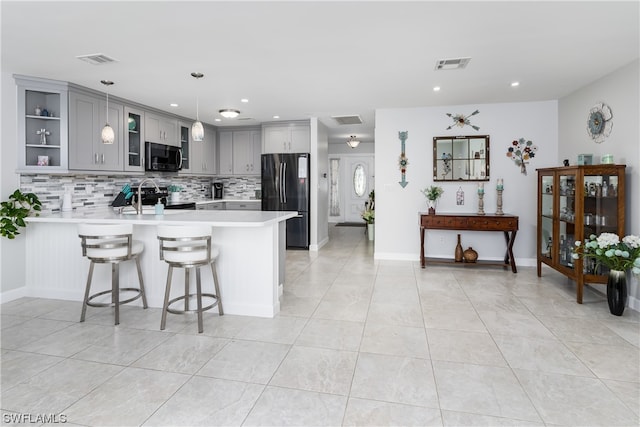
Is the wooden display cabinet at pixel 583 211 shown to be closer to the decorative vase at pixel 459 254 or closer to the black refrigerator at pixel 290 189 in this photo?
the decorative vase at pixel 459 254

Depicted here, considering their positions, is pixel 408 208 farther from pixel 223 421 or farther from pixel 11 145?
pixel 11 145

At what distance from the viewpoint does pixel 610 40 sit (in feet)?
9.80

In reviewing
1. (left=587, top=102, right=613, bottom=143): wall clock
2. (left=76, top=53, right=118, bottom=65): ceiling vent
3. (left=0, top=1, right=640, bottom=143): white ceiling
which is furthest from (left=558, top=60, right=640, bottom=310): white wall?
(left=76, top=53, right=118, bottom=65): ceiling vent

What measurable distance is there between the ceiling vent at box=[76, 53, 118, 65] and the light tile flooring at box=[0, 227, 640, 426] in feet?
7.84

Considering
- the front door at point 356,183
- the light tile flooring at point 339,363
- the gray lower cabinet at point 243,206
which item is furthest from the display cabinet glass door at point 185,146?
the front door at point 356,183

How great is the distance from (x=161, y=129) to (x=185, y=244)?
3547 mm

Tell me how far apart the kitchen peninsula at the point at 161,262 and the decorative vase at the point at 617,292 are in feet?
10.2

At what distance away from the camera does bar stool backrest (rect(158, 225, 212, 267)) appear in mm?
2885

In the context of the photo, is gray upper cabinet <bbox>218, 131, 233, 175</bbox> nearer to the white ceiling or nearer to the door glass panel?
the white ceiling

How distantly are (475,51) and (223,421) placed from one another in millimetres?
3430

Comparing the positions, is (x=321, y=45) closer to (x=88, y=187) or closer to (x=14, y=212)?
(x=14, y=212)

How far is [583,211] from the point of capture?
3789mm

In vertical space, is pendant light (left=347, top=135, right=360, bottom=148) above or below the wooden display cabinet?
above

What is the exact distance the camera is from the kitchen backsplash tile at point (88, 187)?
4.18 m
